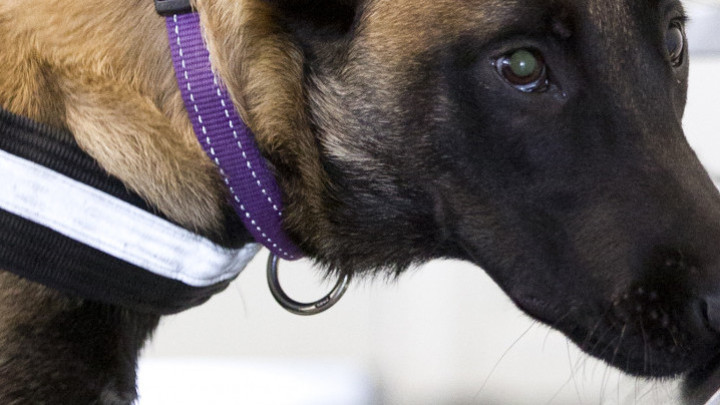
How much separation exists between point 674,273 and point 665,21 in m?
0.32

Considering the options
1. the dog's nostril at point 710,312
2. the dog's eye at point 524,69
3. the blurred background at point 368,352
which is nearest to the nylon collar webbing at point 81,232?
the dog's eye at point 524,69

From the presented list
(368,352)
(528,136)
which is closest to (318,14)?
(528,136)

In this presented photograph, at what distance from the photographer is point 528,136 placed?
45.9 inches

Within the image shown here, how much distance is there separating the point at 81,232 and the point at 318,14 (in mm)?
378

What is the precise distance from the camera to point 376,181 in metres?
1.31

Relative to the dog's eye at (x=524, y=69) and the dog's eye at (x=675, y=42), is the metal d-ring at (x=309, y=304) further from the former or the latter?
the dog's eye at (x=675, y=42)

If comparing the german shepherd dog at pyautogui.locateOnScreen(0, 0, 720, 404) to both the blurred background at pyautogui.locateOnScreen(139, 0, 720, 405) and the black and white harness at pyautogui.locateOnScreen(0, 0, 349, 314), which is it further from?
the blurred background at pyautogui.locateOnScreen(139, 0, 720, 405)

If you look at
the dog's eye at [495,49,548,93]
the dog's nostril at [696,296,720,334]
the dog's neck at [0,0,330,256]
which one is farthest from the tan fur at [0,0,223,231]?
the dog's nostril at [696,296,720,334]

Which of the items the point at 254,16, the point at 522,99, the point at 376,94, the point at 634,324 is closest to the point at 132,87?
the point at 254,16

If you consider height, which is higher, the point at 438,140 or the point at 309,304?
the point at 438,140

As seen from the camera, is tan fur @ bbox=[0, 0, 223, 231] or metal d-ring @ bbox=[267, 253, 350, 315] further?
metal d-ring @ bbox=[267, 253, 350, 315]

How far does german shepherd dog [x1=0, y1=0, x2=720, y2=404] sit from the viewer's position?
3.79 ft

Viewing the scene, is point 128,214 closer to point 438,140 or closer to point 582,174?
point 438,140

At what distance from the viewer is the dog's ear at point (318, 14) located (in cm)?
123
